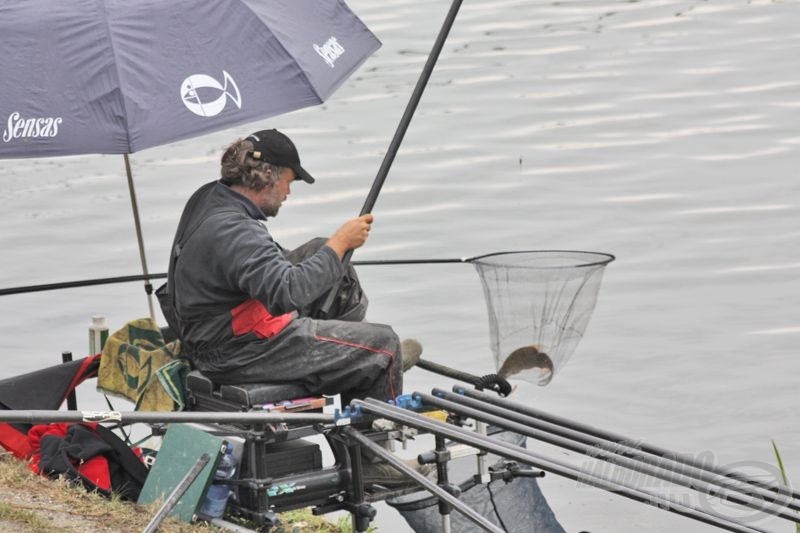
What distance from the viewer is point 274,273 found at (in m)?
4.58

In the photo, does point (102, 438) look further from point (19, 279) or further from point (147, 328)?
point (19, 279)

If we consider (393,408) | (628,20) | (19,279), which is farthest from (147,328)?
(628,20)

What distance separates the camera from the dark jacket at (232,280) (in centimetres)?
459

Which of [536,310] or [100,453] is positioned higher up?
[536,310]

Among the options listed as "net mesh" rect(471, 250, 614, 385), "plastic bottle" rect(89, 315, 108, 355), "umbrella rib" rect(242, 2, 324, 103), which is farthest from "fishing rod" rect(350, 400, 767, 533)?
"plastic bottle" rect(89, 315, 108, 355)

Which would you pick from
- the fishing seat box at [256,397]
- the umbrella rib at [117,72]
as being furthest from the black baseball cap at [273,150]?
the fishing seat box at [256,397]

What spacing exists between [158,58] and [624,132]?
306 inches

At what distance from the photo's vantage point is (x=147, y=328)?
5414 millimetres

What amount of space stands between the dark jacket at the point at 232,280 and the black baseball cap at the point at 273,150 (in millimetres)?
154

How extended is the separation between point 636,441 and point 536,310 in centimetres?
87

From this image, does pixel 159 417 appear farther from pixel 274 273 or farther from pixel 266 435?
pixel 274 273

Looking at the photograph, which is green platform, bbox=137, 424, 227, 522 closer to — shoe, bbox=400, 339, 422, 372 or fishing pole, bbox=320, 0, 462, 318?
fishing pole, bbox=320, 0, 462, 318

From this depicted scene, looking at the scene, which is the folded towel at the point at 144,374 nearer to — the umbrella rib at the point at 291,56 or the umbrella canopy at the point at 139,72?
the umbrella canopy at the point at 139,72

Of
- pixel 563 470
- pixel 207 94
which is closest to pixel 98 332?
pixel 207 94
